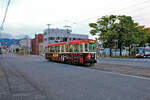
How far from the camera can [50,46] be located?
984 inches

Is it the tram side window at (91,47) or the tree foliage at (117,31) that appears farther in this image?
the tree foliage at (117,31)

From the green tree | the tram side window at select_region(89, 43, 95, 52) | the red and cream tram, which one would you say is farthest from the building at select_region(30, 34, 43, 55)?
Answer: the tram side window at select_region(89, 43, 95, 52)

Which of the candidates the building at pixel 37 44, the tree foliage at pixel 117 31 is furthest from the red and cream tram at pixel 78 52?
the building at pixel 37 44

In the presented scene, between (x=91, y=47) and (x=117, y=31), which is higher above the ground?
(x=117, y=31)

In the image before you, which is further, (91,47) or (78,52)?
(78,52)

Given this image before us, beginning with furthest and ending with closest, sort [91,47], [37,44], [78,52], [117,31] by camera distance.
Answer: [37,44] < [117,31] < [78,52] < [91,47]

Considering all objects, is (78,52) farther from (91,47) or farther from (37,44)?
(37,44)

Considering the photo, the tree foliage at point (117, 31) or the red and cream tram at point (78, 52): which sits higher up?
the tree foliage at point (117, 31)

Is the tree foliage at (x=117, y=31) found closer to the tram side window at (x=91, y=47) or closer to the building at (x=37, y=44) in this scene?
the tram side window at (x=91, y=47)

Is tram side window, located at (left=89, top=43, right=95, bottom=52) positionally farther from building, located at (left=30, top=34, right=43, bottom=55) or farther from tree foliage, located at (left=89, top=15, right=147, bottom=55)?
building, located at (left=30, top=34, right=43, bottom=55)

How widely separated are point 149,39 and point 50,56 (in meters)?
37.5

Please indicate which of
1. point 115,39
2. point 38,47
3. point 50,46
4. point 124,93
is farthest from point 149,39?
point 38,47

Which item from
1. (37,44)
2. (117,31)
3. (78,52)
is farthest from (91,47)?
(37,44)

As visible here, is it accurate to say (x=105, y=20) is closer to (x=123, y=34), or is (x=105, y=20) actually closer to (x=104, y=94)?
(x=123, y=34)
